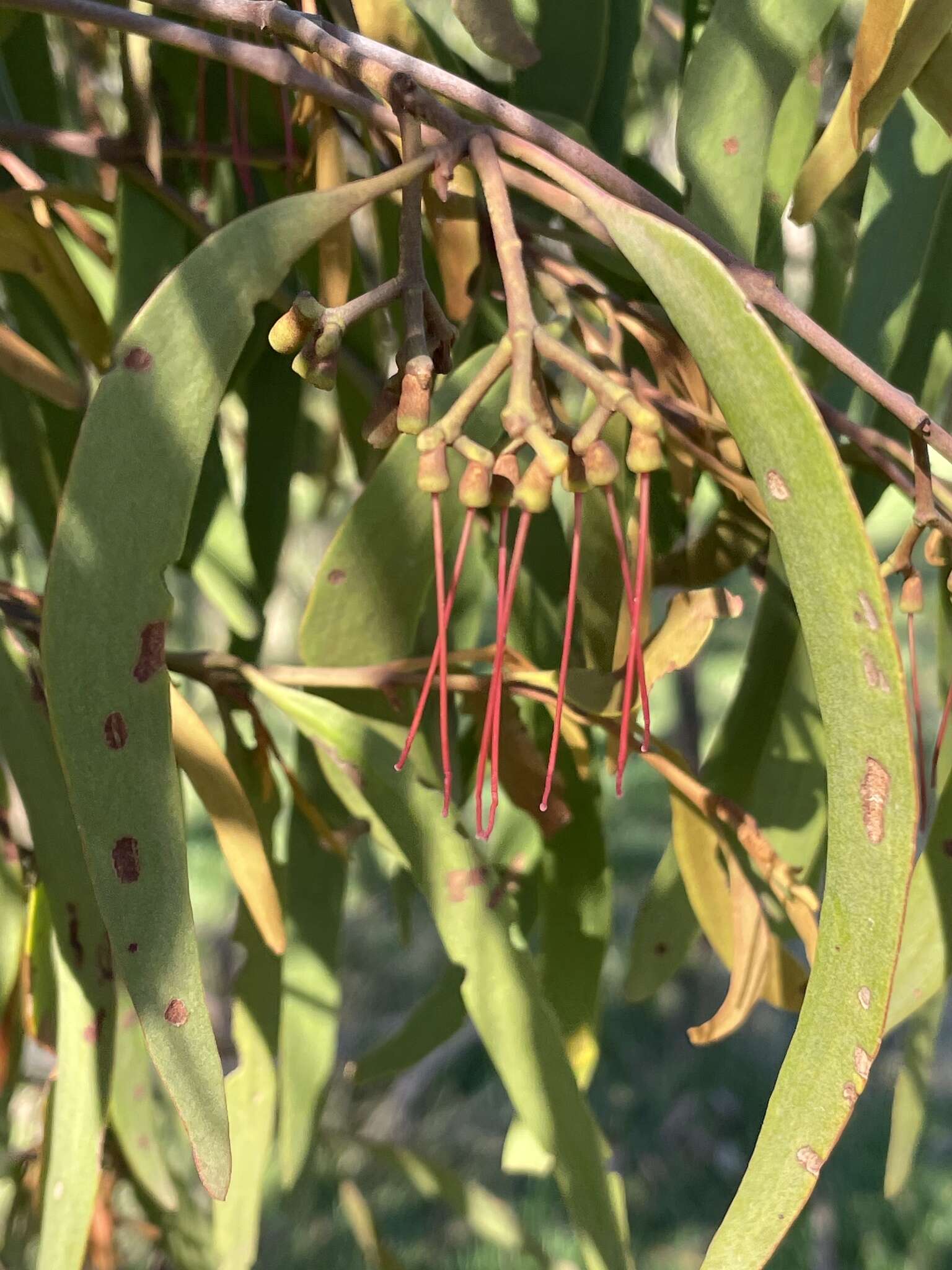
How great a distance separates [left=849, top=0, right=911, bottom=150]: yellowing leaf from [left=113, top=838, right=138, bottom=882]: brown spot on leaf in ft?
1.11

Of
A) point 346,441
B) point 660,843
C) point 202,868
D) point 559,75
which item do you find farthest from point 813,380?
point 202,868

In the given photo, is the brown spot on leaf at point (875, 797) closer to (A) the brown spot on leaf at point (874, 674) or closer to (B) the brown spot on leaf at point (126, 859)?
(A) the brown spot on leaf at point (874, 674)

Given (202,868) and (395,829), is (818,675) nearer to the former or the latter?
(395,829)

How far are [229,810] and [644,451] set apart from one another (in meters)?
0.26

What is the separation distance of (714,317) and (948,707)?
0.22 meters

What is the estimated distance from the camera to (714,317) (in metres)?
0.31

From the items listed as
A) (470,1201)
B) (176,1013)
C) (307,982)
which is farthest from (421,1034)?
(176,1013)

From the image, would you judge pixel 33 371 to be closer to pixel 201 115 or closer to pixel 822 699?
pixel 201 115

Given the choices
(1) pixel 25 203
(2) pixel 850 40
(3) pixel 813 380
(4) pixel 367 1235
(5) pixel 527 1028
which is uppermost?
(2) pixel 850 40

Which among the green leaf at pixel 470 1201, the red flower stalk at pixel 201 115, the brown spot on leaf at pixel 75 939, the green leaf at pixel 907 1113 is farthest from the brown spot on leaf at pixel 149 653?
the green leaf at pixel 470 1201

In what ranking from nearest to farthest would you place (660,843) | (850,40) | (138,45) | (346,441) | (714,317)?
(714,317), (138,45), (346,441), (850,40), (660,843)

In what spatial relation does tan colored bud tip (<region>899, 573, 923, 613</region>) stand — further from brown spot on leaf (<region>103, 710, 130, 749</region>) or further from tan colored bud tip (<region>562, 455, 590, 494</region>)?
brown spot on leaf (<region>103, 710, 130, 749</region>)

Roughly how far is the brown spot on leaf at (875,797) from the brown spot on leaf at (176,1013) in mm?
194

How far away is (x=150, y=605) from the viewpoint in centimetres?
35
